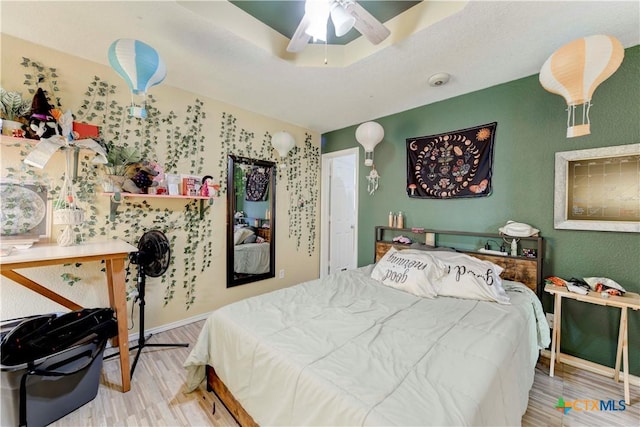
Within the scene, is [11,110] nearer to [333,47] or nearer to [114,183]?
[114,183]

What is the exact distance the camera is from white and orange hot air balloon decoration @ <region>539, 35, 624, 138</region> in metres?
1.38

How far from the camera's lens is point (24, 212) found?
1856 millimetres

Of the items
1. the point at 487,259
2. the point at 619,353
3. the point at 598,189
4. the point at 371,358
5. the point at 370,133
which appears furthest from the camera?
the point at 370,133

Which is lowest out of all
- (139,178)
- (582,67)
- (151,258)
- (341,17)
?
(151,258)

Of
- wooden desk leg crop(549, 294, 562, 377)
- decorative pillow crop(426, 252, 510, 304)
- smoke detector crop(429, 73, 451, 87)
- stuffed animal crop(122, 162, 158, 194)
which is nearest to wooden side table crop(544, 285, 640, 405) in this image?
wooden desk leg crop(549, 294, 562, 377)

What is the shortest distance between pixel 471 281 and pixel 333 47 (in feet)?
Result: 7.36

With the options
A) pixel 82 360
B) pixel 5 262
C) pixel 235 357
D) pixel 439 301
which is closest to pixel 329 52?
pixel 439 301

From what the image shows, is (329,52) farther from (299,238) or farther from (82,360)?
(82,360)

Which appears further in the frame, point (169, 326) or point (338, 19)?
point (169, 326)

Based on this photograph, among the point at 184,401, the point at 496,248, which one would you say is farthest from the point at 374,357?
the point at 496,248

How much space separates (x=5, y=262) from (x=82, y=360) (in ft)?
2.37

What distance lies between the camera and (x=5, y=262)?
132cm

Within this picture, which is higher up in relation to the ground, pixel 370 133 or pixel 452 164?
pixel 370 133

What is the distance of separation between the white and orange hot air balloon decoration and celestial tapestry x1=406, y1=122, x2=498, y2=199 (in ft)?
2.85
